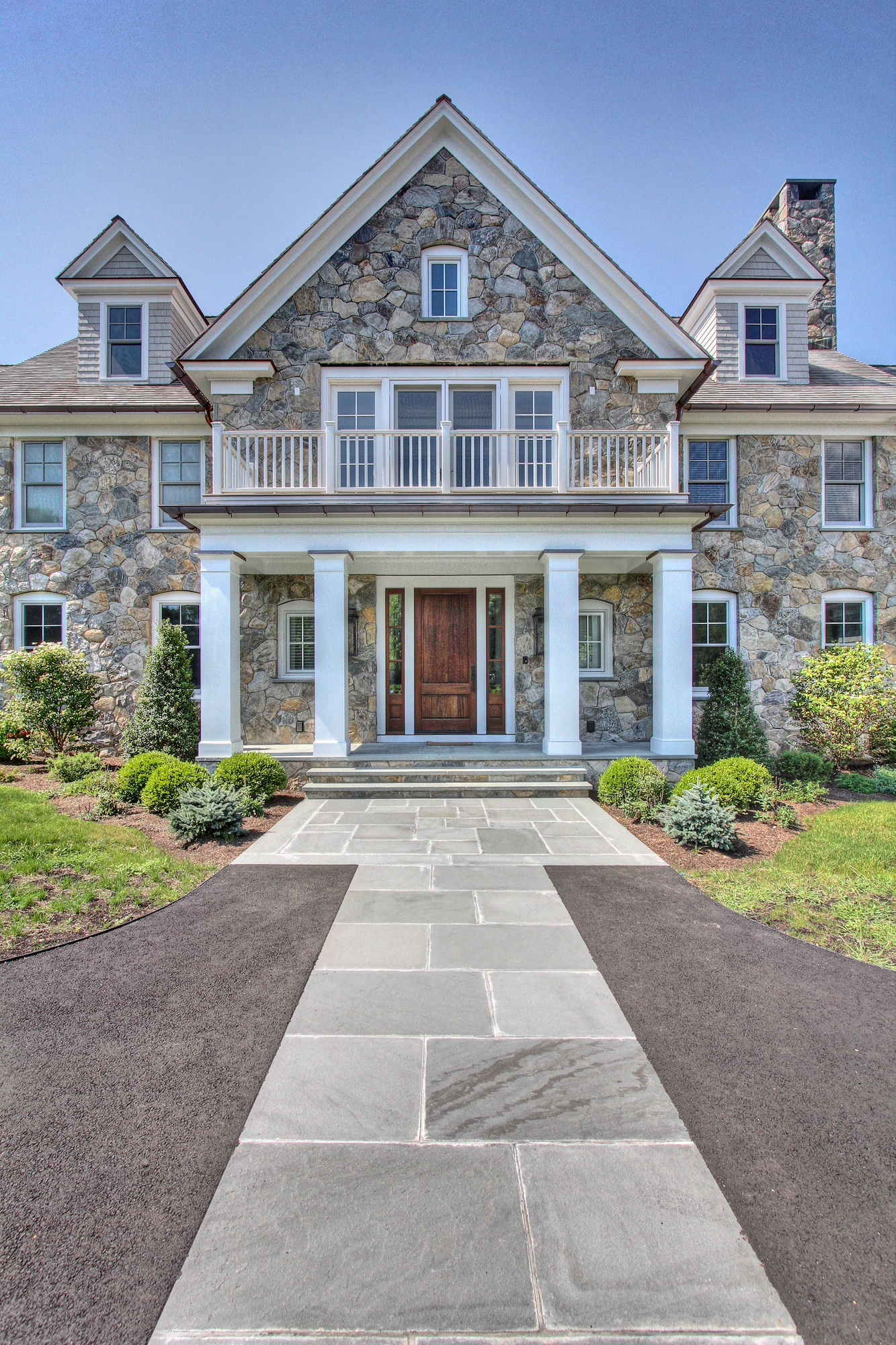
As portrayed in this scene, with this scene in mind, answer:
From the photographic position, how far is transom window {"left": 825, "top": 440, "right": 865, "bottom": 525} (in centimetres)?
1149

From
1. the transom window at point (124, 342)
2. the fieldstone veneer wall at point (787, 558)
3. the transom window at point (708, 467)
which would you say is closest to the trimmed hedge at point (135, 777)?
the transom window at point (124, 342)

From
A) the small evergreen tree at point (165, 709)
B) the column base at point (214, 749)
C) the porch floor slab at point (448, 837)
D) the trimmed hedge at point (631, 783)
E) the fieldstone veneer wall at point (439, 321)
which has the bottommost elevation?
the porch floor slab at point (448, 837)

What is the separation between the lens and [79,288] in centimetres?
1185

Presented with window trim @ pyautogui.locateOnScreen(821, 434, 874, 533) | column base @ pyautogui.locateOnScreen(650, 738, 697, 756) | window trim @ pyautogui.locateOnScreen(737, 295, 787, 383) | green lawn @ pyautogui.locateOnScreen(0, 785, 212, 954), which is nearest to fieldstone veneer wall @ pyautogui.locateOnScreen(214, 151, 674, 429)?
window trim @ pyautogui.locateOnScreen(737, 295, 787, 383)

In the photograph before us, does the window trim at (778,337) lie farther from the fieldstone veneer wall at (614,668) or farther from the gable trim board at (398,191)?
the fieldstone veneer wall at (614,668)

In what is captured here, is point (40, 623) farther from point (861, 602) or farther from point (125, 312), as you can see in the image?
point (861, 602)

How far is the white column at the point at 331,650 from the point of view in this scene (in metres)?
9.38

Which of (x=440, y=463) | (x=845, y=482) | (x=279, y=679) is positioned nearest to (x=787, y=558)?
(x=845, y=482)

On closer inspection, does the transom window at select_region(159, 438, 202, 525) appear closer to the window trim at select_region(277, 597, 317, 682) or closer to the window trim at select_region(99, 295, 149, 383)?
the window trim at select_region(99, 295, 149, 383)

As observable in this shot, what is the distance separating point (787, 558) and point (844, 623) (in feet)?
5.27

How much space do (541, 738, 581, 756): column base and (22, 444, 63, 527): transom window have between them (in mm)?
9776

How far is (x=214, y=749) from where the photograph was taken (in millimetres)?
9391

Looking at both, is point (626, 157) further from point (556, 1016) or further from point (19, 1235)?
point (19, 1235)

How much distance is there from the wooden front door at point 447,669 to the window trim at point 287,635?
1951 millimetres
